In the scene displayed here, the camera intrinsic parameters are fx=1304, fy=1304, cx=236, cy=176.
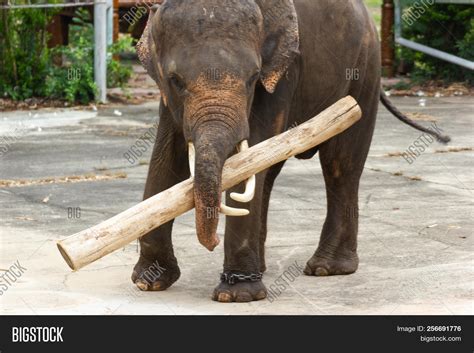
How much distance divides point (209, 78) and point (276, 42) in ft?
2.43

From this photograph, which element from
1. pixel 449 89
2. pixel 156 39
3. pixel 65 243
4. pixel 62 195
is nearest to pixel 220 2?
pixel 156 39

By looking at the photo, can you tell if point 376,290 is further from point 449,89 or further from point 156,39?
point 449,89

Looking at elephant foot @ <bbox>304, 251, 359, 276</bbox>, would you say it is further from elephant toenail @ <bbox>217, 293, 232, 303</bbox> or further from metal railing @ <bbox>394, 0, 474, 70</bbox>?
metal railing @ <bbox>394, 0, 474, 70</bbox>

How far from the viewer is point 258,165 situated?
7223mm

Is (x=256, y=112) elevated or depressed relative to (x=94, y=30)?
elevated

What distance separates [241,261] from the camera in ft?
25.0

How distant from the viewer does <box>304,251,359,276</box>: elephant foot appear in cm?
846

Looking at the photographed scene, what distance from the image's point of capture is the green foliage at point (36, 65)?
53.0 feet

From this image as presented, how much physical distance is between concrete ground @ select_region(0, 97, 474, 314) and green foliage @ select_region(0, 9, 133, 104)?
958 mm

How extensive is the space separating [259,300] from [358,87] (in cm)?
192

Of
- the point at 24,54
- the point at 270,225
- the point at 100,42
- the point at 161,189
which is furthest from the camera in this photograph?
the point at 24,54

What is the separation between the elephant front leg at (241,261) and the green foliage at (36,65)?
8.68 m

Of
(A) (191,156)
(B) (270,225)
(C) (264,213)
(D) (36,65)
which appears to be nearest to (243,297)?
(A) (191,156)

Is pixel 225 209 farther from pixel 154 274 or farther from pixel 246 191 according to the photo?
pixel 154 274
